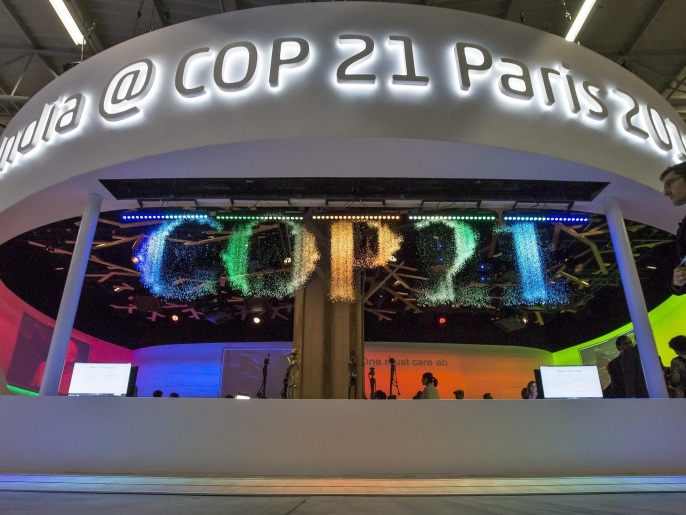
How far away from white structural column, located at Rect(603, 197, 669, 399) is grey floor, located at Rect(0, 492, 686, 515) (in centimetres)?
239

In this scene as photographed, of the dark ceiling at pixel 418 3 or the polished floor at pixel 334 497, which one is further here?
the dark ceiling at pixel 418 3

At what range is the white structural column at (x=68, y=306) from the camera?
13.2 feet

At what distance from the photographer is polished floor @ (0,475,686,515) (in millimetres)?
1612

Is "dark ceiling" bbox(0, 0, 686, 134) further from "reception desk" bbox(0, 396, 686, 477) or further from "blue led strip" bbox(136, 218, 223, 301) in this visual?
"reception desk" bbox(0, 396, 686, 477)

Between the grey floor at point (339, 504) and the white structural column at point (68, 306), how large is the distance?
2242 millimetres

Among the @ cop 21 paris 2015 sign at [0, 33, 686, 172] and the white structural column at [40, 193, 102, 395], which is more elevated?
the @ cop 21 paris 2015 sign at [0, 33, 686, 172]

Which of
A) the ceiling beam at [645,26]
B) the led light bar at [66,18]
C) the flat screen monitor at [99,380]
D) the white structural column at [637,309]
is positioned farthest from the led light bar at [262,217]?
the ceiling beam at [645,26]

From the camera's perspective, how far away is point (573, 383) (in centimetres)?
450

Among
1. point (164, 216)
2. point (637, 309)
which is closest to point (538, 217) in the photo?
point (637, 309)

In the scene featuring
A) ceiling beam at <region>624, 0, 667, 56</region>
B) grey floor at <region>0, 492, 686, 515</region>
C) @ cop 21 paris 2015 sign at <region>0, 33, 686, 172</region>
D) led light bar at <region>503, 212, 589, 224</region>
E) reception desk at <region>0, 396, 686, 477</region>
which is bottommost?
grey floor at <region>0, 492, 686, 515</region>

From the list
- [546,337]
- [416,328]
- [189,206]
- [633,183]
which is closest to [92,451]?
[189,206]

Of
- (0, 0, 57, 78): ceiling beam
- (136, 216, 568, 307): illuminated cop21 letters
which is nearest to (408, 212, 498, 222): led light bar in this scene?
(136, 216, 568, 307): illuminated cop21 letters

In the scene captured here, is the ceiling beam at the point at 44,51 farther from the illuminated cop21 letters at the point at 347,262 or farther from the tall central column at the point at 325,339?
the tall central column at the point at 325,339

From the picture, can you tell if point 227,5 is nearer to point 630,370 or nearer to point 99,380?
point 99,380
